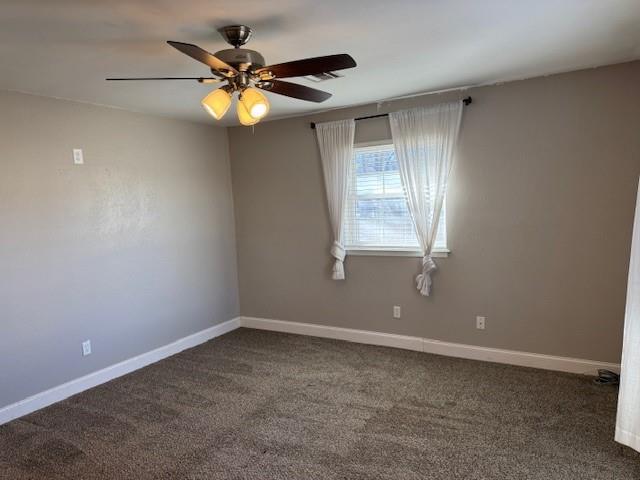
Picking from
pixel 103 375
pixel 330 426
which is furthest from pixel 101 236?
pixel 330 426

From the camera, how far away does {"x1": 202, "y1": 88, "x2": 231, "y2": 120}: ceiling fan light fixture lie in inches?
87.3

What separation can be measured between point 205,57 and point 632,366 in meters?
2.70

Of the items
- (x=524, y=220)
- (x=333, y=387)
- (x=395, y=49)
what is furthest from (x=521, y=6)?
(x=333, y=387)

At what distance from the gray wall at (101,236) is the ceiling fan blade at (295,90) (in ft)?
6.51

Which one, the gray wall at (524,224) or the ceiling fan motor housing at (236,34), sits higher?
the ceiling fan motor housing at (236,34)

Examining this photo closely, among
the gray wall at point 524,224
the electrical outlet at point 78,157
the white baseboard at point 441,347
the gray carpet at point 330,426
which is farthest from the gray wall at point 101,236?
the gray wall at point 524,224

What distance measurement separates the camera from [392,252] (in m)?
4.08

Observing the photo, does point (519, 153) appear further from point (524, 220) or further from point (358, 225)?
point (358, 225)

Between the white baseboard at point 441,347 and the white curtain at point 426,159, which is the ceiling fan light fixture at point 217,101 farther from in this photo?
the white baseboard at point 441,347

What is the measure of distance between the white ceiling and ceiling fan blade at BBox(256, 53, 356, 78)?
0.82 ft

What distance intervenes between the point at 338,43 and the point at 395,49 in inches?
14.8

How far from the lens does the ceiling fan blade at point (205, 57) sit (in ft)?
5.92

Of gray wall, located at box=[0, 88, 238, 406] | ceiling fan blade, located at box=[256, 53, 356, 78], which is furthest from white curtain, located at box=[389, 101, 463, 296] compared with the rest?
gray wall, located at box=[0, 88, 238, 406]

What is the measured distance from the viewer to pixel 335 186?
424 cm
